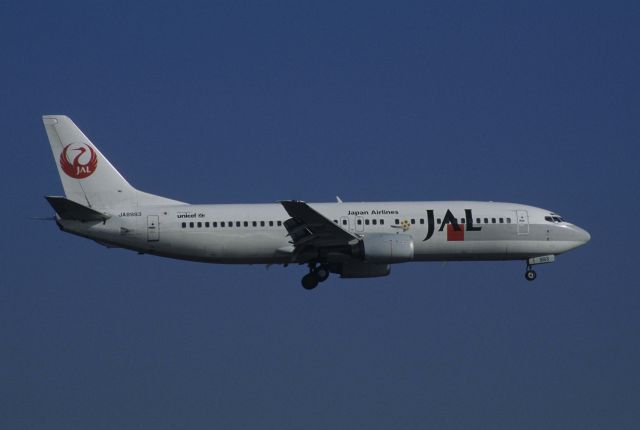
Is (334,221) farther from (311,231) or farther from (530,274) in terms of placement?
(530,274)

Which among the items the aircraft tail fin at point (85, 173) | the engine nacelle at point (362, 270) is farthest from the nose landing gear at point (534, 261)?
the aircraft tail fin at point (85, 173)

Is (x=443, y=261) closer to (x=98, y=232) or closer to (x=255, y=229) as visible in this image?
(x=255, y=229)

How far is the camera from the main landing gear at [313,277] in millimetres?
69812

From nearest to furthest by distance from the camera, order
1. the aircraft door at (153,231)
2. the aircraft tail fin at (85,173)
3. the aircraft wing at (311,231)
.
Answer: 1. the aircraft wing at (311,231)
2. the aircraft door at (153,231)
3. the aircraft tail fin at (85,173)

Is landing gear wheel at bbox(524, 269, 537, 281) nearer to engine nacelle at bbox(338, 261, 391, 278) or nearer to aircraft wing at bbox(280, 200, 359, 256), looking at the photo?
engine nacelle at bbox(338, 261, 391, 278)

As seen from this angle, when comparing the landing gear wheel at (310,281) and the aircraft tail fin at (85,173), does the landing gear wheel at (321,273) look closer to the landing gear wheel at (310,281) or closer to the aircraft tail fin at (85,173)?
the landing gear wheel at (310,281)

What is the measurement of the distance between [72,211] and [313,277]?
521 inches

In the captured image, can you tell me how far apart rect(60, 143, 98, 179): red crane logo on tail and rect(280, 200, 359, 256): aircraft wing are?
38.6 ft

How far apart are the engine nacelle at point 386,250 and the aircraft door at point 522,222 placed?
23.1ft

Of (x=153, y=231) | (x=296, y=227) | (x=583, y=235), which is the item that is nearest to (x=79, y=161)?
(x=153, y=231)

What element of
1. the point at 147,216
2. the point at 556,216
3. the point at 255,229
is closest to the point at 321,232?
the point at 255,229

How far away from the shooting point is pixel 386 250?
6738cm

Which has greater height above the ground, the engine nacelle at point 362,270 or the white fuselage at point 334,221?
the white fuselage at point 334,221

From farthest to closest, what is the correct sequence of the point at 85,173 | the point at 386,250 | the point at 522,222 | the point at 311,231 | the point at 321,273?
the point at 522,222
the point at 85,173
the point at 321,273
the point at 311,231
the point at 386,250
